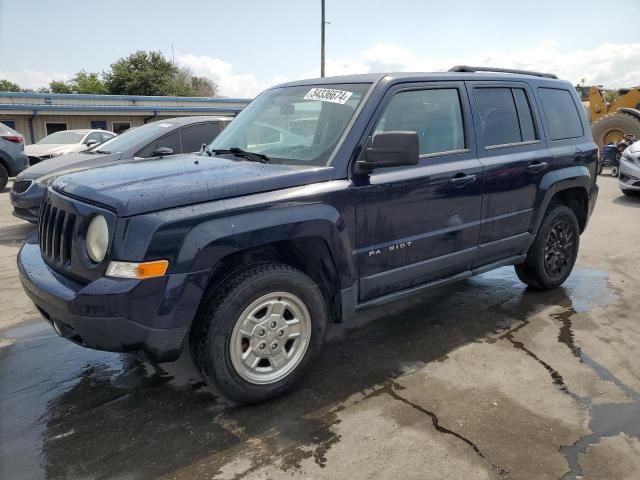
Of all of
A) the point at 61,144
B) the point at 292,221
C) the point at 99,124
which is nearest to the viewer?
the point at 292,221

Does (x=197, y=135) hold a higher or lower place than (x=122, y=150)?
higher

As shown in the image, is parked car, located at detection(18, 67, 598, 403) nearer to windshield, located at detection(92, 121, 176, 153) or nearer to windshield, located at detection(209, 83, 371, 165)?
windshield, located at detection(209, 83, 371, 165)

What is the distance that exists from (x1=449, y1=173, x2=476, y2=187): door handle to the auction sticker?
3.19ft

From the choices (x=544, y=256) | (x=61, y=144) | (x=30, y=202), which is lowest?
(x=544, y=256)

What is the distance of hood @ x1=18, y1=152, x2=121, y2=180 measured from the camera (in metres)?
7.29

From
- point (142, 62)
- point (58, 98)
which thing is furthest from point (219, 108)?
point (142, 62)

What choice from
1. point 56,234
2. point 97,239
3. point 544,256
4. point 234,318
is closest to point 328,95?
point 234,318

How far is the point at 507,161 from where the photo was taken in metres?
4.26

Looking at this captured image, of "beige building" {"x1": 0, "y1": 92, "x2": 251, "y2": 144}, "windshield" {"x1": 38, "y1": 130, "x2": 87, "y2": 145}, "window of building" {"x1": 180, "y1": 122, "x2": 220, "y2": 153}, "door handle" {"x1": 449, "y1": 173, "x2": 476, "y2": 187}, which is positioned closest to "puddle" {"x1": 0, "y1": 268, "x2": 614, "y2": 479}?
"door handle" {"x1": 449, "y1": 173, "x2": 476, "y2": 187}

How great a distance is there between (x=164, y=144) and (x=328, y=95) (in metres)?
4.30

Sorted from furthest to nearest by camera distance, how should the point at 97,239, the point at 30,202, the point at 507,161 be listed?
the point at 30,202, the point at 507,161, the point at 97,239

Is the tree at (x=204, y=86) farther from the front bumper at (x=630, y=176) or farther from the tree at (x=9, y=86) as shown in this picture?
the front bumper at (x=630, y=176)

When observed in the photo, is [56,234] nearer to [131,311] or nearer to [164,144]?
[131,311]

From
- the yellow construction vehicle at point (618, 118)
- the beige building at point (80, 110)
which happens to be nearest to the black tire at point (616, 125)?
the yellow construction vehicle at point (618, 118)
